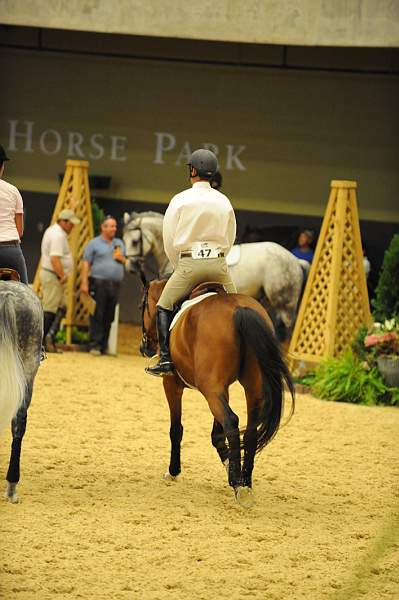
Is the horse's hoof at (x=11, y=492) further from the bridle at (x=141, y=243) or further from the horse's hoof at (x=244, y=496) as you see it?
the bridle at (x=141, y=243)

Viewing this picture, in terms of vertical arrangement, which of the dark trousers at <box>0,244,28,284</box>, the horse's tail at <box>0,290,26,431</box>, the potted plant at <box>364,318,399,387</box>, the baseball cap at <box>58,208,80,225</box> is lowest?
the potted plant at <box>364,318,399,387</box>

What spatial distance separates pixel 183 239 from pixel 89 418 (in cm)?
347

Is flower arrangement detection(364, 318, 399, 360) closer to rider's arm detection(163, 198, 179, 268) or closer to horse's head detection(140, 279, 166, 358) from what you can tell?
horse's head detection(140, 279, 166, 358)

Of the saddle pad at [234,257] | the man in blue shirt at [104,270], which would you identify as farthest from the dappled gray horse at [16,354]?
the man in blue shirt at [104,270]

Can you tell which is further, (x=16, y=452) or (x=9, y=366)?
(x=16, y=452)

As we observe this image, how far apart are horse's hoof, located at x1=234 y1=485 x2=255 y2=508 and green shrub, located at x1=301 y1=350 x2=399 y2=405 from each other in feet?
18.6

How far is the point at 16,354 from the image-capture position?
759 cm

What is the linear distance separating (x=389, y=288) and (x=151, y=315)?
5.65 metres

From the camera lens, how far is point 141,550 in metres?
6.83

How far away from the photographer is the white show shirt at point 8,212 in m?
8.32

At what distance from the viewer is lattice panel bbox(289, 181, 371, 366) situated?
1443cm

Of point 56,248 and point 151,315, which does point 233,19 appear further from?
point 151,315

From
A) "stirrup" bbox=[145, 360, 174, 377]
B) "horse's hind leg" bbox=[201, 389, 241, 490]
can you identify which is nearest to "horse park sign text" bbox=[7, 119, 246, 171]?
"stirrup" bbox=[145, 360, 174, 377]

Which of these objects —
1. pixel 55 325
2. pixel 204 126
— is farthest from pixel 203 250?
pixel 204 126
